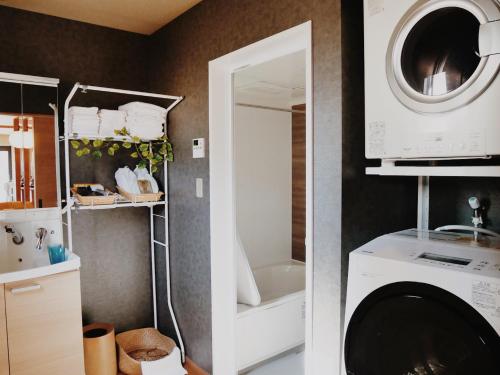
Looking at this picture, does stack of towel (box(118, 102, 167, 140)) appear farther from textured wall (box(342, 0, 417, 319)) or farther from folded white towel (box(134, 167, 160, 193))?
textured wall (box(342, 0, 417, 319))

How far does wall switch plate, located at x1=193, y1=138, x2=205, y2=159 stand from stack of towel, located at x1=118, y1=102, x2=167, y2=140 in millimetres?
331

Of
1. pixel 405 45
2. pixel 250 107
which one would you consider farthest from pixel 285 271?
pixel 405 45

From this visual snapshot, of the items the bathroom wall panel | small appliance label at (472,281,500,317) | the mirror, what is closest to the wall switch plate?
the mirror

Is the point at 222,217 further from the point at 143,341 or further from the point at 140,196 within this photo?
the point at 143,341

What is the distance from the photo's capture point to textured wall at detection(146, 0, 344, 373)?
154 cm

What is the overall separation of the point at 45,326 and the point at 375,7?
2.16 m

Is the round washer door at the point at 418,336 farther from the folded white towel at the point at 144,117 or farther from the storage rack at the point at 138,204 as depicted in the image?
the folded white towel at the point at 144,117

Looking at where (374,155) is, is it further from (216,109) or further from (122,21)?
(122,21)

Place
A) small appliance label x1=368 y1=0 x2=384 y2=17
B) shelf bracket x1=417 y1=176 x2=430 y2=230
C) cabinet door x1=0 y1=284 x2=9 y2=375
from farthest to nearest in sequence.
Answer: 1. cabinet door x1=0 y1=284 x2=9 y2=375
2. shelf bracket x1=417 y1=176 x2=430 y2=230
3. small appliance label x1=368 y1=0 x2=384 y2=17

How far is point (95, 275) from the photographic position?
272 centimetres

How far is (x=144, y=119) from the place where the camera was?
97.5 inches

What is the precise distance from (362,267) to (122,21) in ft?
7.45

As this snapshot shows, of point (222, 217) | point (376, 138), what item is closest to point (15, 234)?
point (222, 217)

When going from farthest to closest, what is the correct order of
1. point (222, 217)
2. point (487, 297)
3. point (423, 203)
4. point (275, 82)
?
1. point (275, 82)
2. point (222, 217)
3. point (423, 203)
4. point (487, 297)
